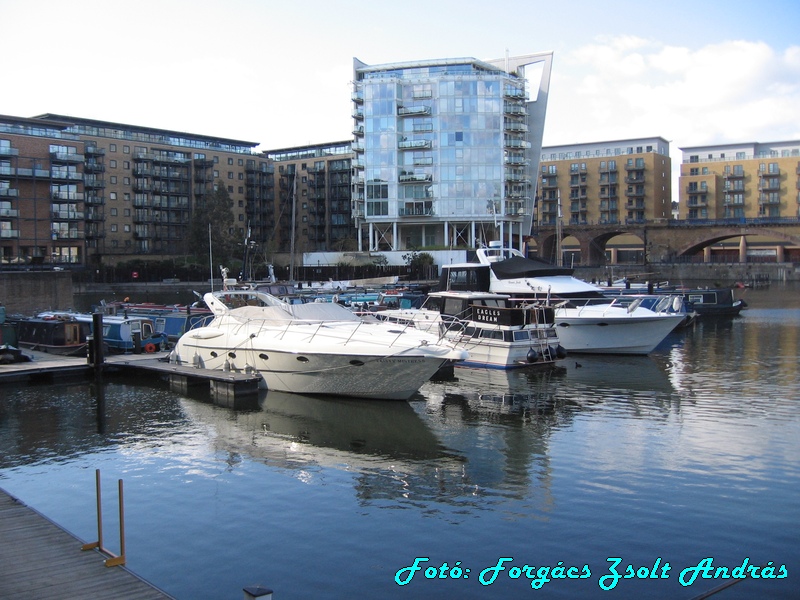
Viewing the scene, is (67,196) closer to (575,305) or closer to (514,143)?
(514,143)

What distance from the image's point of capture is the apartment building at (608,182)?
4914 inches

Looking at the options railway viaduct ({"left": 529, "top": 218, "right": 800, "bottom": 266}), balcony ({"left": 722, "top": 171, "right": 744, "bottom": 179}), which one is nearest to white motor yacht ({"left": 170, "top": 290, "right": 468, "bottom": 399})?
railway viaduct ({"left": 529, "top": 218, "right": 800, "bottom": 266})

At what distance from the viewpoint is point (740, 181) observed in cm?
12338

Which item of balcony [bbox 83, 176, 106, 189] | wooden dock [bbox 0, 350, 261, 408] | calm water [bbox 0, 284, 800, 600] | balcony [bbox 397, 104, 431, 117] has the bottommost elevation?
calm water [bbox 0, 284, 800, 600]

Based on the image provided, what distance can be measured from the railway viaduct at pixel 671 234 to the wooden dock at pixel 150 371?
271 ft

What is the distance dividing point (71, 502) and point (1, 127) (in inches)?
2845

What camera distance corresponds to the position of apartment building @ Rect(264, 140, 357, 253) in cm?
11450

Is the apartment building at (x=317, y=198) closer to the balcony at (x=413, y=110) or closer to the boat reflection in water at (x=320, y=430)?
the balcony at (x=413, y=110)

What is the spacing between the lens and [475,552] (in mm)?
12484

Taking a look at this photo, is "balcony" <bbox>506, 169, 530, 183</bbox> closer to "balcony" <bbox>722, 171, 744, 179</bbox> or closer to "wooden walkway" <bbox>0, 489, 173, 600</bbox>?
"balcony" <bbox>722, 171, 744, 179</bbox>

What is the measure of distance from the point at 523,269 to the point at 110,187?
7483cm

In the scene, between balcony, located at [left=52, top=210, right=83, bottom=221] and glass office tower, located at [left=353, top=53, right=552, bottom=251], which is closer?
balcony, located at [left=52, top=210, right=83, bottom=221]

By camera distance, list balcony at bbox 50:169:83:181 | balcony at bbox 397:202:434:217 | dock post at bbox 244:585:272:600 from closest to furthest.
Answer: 1. dock post at bbox 244:585:272:600
2. balcony at bbox 50:169:83:181
3. balcony at bbox 397:202:434:217

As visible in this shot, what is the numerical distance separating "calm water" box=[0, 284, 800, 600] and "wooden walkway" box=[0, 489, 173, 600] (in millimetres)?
1417
